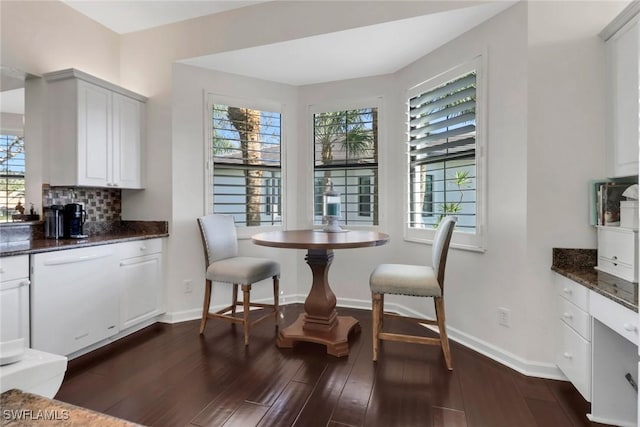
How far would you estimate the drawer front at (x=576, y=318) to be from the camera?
1.69 m

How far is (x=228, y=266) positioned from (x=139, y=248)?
0.83m

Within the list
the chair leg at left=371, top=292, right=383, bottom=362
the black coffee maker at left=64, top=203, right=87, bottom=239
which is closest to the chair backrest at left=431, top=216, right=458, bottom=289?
the chair leg at left=371, top=292, right=383, bottom=362

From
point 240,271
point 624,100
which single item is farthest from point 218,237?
point 624,100

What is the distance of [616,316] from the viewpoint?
145 centimetres

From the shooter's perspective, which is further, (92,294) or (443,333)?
(92,294)

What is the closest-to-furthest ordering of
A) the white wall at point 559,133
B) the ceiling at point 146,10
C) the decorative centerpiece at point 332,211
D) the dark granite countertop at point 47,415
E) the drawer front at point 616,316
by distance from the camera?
the dark granite countertop at point 47,415
the drawer front at point 616,316
the white wall at point 559,133
the ceiling at point 146,10
the decorative centerpiece at point 332,211

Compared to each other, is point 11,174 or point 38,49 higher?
point 38,49

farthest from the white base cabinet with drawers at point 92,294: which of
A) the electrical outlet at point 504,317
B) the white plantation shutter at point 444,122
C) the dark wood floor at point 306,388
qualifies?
the electrical outlet at point 504,317

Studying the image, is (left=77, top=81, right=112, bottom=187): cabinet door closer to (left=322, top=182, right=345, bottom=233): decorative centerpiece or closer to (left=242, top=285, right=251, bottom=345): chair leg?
(left=242, top=285, right=251, bottom=345): chair leg

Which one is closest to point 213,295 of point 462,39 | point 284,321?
point 284,321

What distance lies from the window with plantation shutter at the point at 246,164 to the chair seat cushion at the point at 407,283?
157 cm

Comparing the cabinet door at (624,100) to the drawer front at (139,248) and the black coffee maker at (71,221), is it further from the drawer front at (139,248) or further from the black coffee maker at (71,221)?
the black coffee maker at (71,221)

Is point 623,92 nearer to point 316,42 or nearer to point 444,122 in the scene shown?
point 444,122

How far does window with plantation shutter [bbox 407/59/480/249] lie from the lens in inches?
100.0
